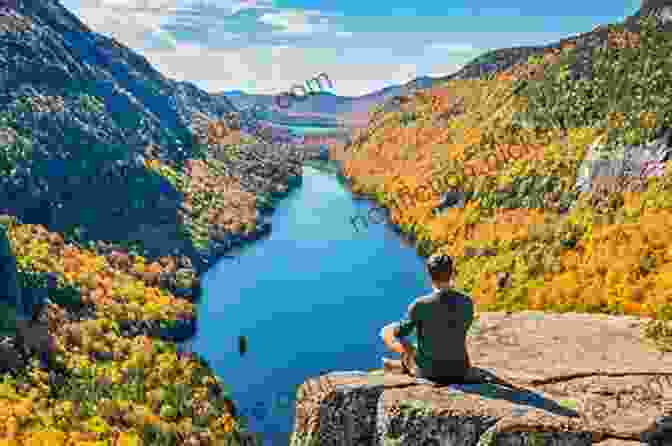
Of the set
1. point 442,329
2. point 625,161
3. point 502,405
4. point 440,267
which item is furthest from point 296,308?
point 502,405

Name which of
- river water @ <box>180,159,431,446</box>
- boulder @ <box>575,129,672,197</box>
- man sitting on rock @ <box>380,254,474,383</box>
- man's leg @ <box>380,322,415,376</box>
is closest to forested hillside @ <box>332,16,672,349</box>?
boulder @ <box>575,129,672,197</box>

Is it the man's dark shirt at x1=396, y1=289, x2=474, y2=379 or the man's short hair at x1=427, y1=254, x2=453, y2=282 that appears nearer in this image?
the man's short hair at x1=427, y1=254, x2=453, y2=282

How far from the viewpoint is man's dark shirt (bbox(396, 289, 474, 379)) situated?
12766 mm

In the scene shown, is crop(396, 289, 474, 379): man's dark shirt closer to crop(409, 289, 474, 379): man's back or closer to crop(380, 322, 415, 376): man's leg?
crop(409, 289, 474, 379): man's back

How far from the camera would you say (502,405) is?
11.7 metres

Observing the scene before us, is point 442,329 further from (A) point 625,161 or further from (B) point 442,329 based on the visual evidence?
(A) point 625,161

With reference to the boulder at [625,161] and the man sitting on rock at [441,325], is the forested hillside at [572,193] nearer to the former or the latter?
the boulder at [625,161]

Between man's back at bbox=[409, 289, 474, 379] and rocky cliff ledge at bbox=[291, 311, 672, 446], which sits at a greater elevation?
man's back at bbox=[409, 289, 474, 379]

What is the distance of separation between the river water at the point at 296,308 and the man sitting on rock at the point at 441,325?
209 ft

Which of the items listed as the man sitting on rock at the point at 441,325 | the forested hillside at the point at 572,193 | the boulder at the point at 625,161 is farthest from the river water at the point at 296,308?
the man sitting on rock at the point at 441,325

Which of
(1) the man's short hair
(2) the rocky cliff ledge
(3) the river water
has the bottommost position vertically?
(3) the river water

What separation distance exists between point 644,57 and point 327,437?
505 ft

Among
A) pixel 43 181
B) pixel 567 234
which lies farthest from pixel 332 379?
pixel 43 181

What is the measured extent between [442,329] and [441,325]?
0.30ft
